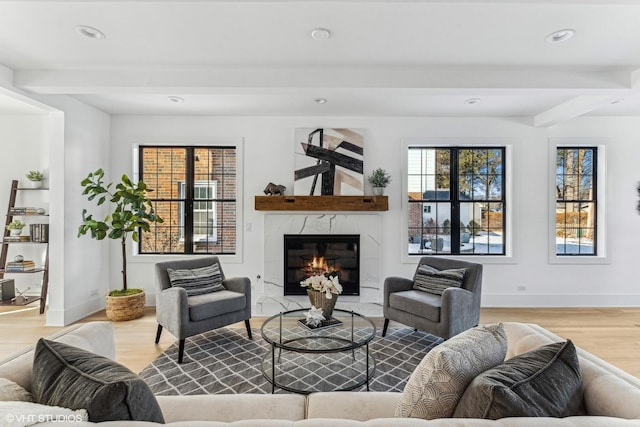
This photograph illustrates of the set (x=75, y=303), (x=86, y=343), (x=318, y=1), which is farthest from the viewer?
(x=75, y=303)

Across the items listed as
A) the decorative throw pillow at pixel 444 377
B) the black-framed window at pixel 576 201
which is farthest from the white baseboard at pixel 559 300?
the decorative throw pillow at pixel 444 377

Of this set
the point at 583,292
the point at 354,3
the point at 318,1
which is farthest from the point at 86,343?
the point at 583,292

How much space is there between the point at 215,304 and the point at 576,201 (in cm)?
506

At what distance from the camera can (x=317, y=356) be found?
275cm

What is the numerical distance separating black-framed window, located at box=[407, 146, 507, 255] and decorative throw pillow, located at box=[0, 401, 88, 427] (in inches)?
166

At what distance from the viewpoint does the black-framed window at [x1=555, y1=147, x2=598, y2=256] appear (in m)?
4.54

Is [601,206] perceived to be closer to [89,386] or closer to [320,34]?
[320,34]

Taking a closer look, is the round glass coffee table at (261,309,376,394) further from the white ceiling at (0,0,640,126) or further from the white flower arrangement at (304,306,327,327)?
the white ceiling at (0,0,640,126)

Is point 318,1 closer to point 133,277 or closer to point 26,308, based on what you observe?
point 133,277

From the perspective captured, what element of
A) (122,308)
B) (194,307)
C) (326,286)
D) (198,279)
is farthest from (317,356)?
(122,308)

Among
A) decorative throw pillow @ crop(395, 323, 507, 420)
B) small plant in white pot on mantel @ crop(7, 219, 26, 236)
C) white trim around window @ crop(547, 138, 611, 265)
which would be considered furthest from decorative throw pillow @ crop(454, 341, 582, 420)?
small plant in white pot on mantel @ crop(7, 219, 26, 236)

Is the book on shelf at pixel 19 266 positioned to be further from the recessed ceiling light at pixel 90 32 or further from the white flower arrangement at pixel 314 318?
the white flower arrangement at pixel 314 318

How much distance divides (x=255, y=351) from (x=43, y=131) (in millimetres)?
4305

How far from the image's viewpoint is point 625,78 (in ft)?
9.49
